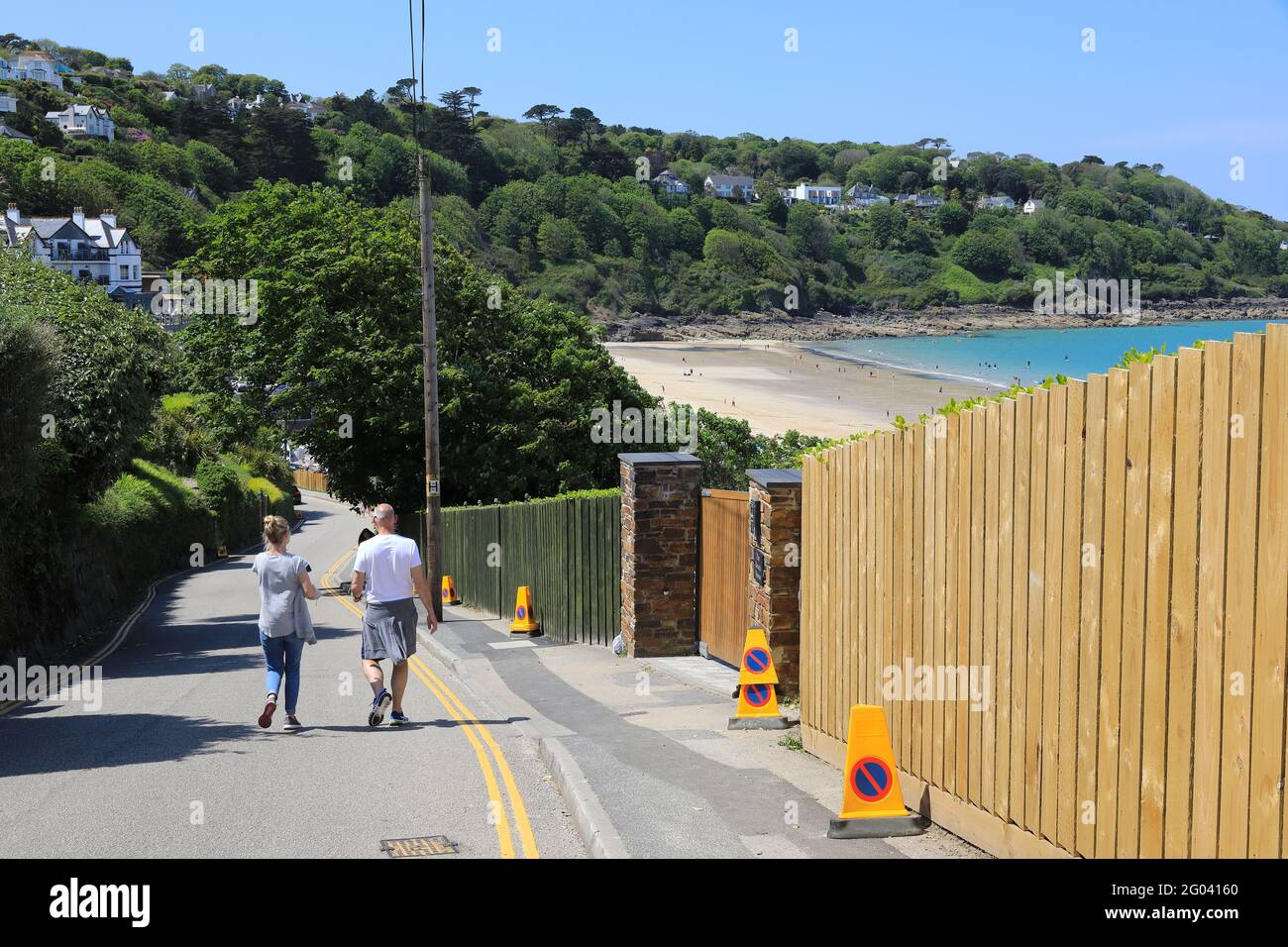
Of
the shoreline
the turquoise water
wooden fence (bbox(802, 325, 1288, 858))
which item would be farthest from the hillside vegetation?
wooden fence (bbox(802, 325, 1288, 858))

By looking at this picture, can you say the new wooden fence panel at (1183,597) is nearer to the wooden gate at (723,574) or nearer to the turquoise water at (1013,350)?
the wooden gate at (723,574)

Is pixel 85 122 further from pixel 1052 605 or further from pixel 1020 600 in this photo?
pixel 1052 605

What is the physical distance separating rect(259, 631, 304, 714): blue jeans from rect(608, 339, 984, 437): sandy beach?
47058mm

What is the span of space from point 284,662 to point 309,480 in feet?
300

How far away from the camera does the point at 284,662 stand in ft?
35.1

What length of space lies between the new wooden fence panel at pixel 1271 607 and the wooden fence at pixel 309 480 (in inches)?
3783

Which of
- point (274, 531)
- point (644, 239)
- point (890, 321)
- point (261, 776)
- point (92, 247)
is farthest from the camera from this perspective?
point (644, 239)

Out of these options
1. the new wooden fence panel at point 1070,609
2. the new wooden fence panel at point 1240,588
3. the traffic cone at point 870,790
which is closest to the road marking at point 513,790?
the traffic cone at point 870,790

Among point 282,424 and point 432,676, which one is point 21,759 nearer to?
point 432,676

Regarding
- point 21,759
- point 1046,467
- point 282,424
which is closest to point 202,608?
point 282,424

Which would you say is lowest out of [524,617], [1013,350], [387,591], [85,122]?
[524,617]


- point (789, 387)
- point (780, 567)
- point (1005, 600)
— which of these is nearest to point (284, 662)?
point (780, 567)

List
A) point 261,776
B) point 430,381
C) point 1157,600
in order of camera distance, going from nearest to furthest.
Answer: point 1157,600 < point 261,776 < point 430,381

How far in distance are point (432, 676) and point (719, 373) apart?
84.5m
